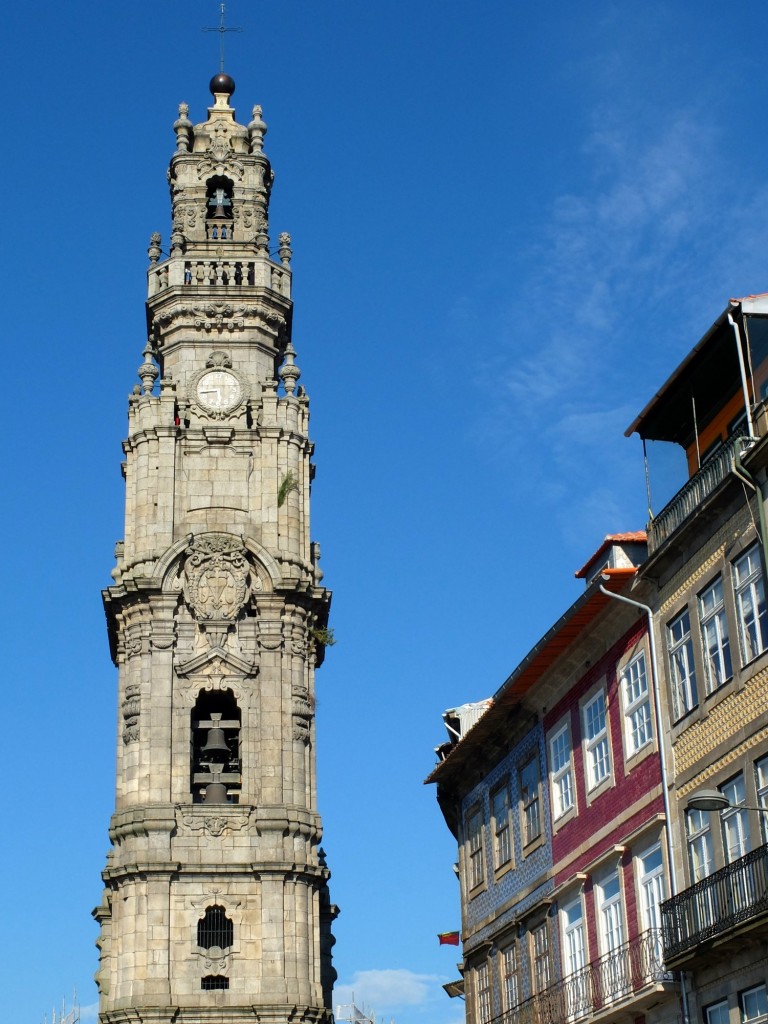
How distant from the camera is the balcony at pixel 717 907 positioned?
Result: 21969mm

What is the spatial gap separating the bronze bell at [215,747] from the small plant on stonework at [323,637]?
4.00 meters

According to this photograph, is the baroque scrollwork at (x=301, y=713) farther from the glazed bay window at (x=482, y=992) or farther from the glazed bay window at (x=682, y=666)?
the glazed bay window at (x=682, y=666)

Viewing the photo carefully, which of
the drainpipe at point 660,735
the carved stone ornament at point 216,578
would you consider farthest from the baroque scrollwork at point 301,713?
the drainpipe at point 660,735

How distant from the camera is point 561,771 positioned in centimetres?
3197

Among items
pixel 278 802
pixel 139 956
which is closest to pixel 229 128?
pixel 278 802

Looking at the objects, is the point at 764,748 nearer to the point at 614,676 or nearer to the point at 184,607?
the point at 614,676

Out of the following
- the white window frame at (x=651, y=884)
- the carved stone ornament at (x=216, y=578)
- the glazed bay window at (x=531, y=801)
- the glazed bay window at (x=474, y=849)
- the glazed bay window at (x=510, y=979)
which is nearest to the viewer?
the white window frame at (x=651, y=884)

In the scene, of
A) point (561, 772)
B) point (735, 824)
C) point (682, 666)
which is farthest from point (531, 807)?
Answer: point (735, 824)

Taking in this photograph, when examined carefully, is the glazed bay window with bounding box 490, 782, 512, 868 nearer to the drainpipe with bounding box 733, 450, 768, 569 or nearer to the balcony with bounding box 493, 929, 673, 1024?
the balcony with bounding box 493, 929, 673, 1024

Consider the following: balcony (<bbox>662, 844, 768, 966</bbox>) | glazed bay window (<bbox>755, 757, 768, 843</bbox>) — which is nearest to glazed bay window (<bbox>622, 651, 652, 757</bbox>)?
balcony (<bbox>662, 844, 768, 966</bbox>)

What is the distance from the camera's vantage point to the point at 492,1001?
35.2m

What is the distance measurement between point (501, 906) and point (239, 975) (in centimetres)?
1251

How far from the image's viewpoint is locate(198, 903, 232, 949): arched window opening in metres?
45.8

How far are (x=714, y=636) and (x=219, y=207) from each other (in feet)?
113
